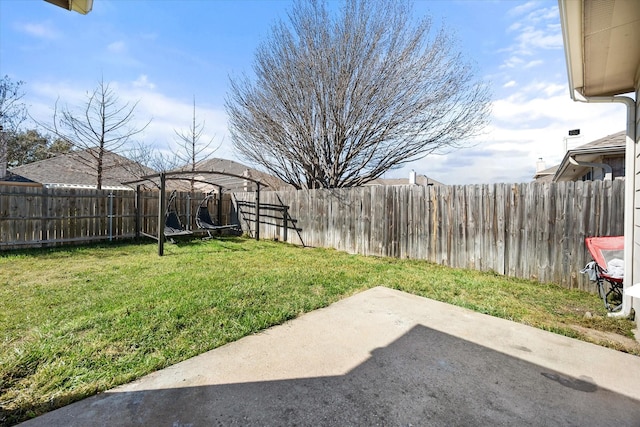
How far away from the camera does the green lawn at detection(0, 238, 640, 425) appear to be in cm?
184

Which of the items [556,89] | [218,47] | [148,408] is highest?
[218,47]

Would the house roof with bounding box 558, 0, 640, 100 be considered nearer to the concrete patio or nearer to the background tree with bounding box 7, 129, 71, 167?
the concrete patio

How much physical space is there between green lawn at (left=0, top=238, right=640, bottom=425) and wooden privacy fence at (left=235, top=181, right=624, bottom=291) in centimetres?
32

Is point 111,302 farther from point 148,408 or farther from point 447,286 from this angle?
point 447,286

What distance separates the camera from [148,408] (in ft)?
4.90

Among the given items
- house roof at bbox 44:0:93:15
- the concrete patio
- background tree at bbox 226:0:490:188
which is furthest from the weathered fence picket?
house roof at bbox 44:0:93:15

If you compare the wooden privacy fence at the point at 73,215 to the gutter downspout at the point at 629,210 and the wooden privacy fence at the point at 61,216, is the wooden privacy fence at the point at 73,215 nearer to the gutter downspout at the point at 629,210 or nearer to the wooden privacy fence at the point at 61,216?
the wooden privacy fence at the point at 61,216

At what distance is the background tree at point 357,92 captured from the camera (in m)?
7.40

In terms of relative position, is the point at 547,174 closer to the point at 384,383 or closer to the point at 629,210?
the point at 629,210

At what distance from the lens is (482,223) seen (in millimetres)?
4746

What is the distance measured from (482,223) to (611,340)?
99.2 inches

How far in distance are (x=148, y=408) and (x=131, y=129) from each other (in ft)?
36.7

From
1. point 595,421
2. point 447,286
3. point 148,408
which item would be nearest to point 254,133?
point 447,286

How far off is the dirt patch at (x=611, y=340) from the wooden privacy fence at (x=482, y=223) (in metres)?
1.58
